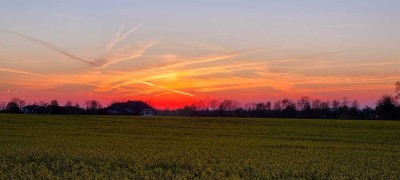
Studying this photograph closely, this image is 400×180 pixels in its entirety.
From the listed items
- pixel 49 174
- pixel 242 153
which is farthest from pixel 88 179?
pixel 242 153

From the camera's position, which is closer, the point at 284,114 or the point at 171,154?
the point at 171,154

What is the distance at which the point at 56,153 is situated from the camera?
24.0 meters

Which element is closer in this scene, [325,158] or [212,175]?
[212,175]

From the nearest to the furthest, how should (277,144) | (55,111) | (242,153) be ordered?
(242,153) < (277,144) < (55,111)

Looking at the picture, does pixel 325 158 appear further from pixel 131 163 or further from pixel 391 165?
pixel 131 163

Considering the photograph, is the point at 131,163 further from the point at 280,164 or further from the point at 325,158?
the point at 325,158

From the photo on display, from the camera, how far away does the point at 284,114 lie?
136 m

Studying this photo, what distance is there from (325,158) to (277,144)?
9834 mm

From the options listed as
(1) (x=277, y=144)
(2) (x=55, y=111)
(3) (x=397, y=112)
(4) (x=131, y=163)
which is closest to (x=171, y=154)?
(4) (x=131, y=163)

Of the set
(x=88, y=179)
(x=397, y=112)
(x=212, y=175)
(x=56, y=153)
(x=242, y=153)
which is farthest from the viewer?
(x=397, y=112)

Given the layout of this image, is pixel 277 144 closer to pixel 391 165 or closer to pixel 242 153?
pixel 242 153

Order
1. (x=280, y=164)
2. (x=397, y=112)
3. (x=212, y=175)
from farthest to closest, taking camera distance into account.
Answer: (x=397, y=112) < (x=280, y=164) < (x=212, y=175)

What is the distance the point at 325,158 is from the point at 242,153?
176 inches

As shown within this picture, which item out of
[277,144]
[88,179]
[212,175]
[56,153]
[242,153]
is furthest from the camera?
[277,144]
